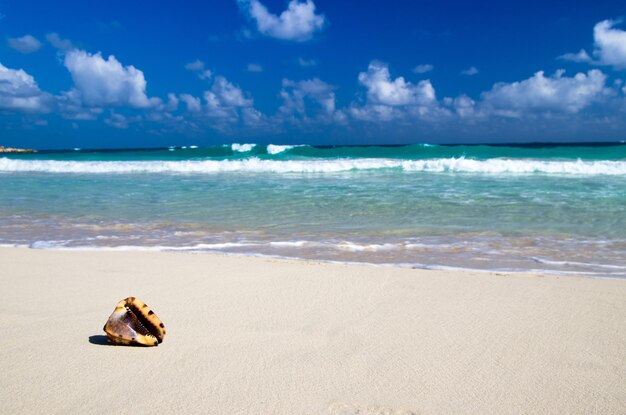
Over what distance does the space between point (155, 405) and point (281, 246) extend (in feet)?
12.3

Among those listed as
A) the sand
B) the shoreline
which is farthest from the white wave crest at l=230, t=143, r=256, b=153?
the sand

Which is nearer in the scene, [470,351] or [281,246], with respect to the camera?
[470,351]

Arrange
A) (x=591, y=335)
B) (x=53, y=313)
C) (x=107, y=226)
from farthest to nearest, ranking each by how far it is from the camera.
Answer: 1. (x=107, y=226)
2. (x=53, y=313)
3. (x=591, y=335)

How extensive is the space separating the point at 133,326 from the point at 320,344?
106 centimetres

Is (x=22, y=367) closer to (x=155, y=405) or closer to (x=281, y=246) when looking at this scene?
(x=155, y=405)

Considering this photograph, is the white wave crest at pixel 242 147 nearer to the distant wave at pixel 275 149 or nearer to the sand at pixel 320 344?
the distant wave at pixel 275 149

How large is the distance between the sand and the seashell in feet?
0.21

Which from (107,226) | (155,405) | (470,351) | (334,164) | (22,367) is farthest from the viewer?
(334,164)

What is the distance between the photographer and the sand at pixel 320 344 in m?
2.17

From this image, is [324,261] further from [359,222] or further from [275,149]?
[275,149]

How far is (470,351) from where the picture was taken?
265cm

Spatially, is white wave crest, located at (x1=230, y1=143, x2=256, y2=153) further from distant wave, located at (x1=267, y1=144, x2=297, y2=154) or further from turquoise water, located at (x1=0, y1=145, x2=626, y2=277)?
turquoise water, located at (x1=0, y1=145, x2=626, y2=277)

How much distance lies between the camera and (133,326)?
2727 mm

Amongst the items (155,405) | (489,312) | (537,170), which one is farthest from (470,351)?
(537,170)
